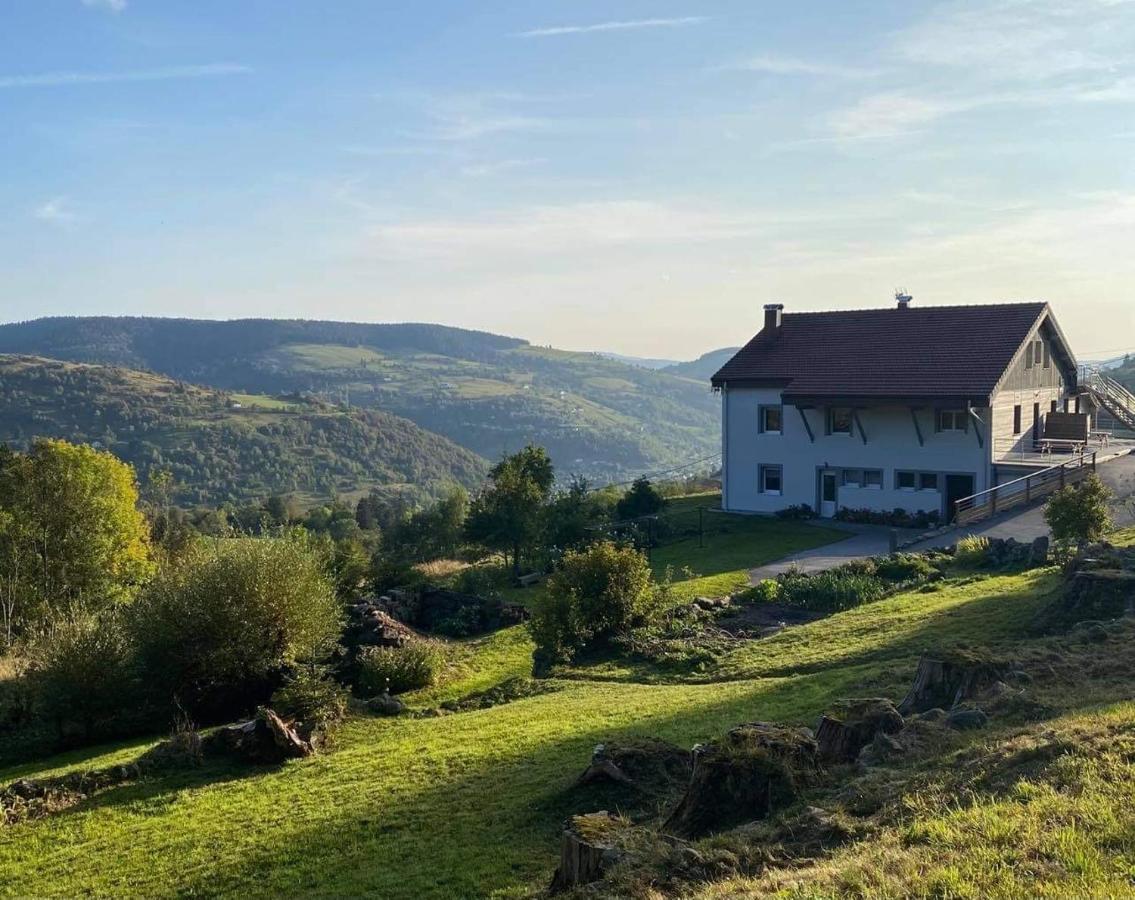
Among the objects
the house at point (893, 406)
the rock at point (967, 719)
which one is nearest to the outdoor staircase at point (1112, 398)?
the house at point (893, 406)

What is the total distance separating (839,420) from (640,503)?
894 cm

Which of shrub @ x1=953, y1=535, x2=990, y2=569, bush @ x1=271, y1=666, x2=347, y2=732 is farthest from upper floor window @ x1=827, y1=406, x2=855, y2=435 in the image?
bush @ x1=271, y1=666, x2=347, y2=732

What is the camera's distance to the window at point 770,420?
40062 millimetres

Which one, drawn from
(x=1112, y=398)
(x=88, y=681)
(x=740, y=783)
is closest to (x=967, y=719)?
(x=740, y=783)

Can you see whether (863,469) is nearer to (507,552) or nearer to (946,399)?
(946,399)

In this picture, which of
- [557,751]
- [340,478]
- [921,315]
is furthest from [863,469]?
[340,478]

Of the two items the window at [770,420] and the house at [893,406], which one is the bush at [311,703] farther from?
the window at [770,420]

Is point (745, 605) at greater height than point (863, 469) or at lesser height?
lesser

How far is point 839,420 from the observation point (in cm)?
3819

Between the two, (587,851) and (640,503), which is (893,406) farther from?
(587,851)

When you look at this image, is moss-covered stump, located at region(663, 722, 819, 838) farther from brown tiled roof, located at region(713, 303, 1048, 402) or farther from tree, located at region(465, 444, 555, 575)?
brown tiled roof, located at region(713, 303, 1048, 402)

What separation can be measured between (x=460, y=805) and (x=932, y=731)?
5.23 meters

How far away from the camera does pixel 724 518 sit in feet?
129

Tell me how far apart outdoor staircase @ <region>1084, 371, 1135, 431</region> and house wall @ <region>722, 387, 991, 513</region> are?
13.2 metres
